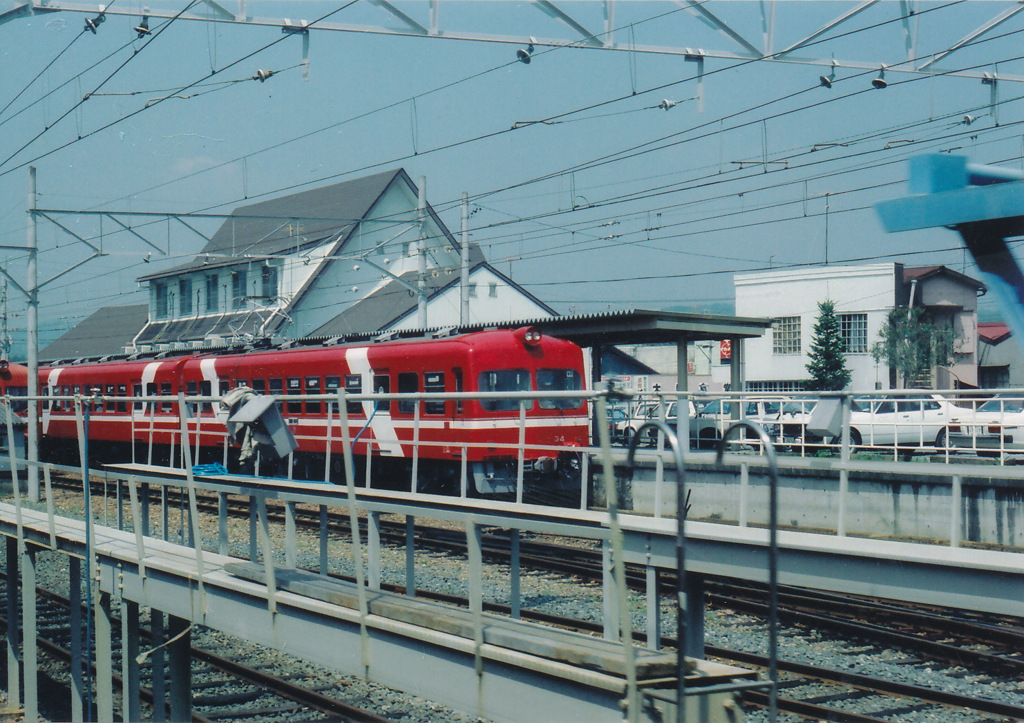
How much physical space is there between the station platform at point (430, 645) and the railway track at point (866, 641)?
3948 mm

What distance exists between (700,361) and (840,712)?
220ft

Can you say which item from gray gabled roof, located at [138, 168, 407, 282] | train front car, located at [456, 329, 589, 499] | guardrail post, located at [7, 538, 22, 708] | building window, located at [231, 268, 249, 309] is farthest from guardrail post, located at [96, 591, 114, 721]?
building window, located at [231, 268, 249, 309]

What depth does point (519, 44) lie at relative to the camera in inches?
433

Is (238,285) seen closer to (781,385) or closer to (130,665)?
(781,385)

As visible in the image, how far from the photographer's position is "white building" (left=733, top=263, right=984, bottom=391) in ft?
135

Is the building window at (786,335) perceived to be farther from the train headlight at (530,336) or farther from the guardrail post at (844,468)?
the guardrail post at (844,468)

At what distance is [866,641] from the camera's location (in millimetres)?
9797

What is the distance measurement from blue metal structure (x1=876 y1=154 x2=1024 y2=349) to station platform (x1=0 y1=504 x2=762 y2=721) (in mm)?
1791

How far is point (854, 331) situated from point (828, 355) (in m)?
3.37

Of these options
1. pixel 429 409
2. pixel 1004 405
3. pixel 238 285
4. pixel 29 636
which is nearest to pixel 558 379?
pixel 429 409

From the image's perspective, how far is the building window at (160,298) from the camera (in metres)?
47.5

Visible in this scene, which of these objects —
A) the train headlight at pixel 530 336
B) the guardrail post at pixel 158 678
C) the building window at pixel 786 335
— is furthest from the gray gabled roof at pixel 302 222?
the guardrail post at pixel 158 678

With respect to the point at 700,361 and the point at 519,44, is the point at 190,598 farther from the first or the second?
the point at 700,361

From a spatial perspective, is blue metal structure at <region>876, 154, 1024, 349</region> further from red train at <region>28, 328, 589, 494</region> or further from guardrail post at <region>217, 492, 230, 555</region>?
red train at <region>28, 328, 589, 494</region>
